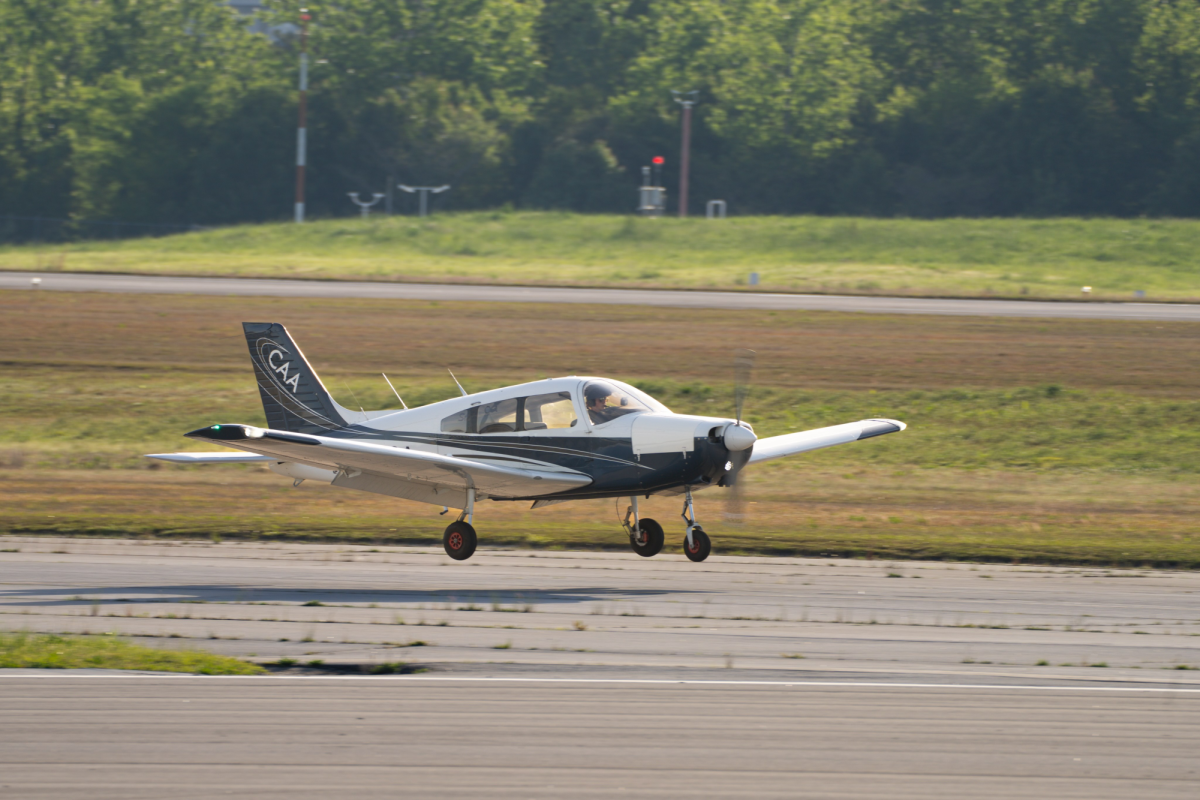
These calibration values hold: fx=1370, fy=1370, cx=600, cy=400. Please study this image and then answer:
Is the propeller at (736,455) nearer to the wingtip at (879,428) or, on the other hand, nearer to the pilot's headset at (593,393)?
the pilot's headset at (593,393)

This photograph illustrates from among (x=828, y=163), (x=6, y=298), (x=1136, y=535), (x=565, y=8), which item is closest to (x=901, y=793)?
(x=1136, y=535)

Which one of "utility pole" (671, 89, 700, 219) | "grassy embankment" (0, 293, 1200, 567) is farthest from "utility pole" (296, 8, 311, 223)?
"grassy embankment" (0, 293, 1200, 567)

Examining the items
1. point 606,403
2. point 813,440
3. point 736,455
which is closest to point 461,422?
point 606,403

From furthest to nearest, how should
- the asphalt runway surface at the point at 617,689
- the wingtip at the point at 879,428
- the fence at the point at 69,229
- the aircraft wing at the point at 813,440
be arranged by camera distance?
1. the fence at the point at 69,229
2. the wingtip at the point at 879,428
3. the aircraft wing at the point at 813,440
4. the asphalt runway surface at the point at 617,689

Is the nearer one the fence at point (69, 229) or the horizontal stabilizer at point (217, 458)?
the horizontal stabilizer at point (217, 458)

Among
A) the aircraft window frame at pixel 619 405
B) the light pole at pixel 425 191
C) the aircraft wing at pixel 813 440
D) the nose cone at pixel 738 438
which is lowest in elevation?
the aircraft wing at pixel 813 440

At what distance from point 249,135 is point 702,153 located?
87.4ft

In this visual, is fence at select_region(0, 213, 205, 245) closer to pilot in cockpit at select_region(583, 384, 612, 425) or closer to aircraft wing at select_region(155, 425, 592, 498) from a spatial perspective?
aircraft wing at select_region(155, 425, 592, 498)

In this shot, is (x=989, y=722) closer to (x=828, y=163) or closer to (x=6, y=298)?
(x=6, y=298)

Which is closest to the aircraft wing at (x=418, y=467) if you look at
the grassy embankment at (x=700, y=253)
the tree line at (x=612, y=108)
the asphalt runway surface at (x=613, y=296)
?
→ the asphalt runway surface at (x=613, y=296)

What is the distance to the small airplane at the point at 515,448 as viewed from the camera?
49.9 ft

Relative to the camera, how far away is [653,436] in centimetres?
1547

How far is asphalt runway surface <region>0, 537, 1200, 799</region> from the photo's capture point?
7.84 meters

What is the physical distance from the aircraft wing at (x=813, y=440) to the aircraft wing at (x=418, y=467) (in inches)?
109
